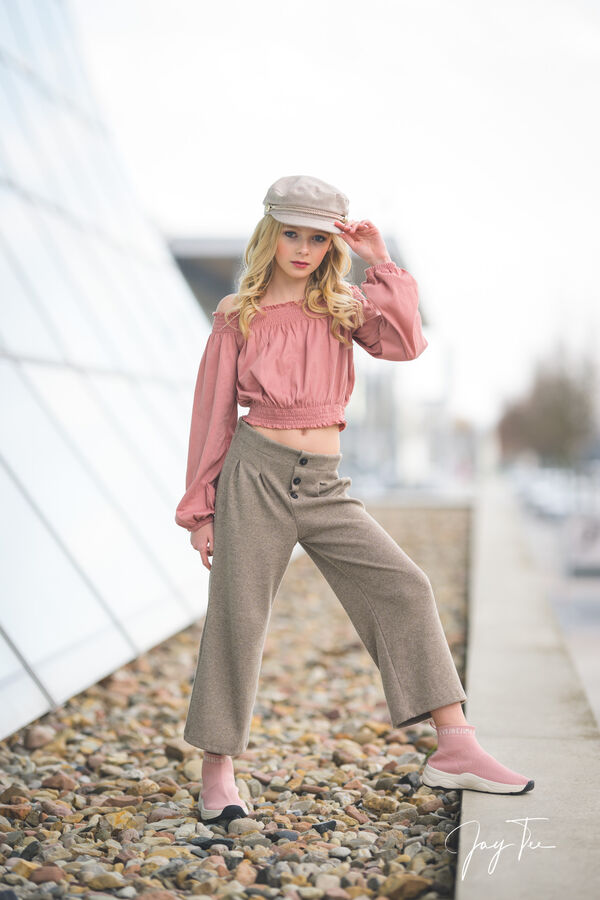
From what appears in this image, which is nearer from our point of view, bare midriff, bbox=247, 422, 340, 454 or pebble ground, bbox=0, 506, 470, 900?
pebble ground, bbox=0, 506, 470, 900

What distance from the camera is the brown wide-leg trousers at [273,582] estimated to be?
8.27 feet

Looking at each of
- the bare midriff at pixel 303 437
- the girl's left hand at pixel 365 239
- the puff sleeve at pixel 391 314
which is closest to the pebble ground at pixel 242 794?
the bare midriff at pixel 303 437

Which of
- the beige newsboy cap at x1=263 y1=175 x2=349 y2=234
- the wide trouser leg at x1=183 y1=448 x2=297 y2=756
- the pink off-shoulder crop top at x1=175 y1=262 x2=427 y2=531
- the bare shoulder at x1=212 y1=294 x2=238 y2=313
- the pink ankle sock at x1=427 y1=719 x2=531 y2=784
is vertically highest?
the beige newsboy cap at x1=263 y1=175 x2=349 y2=234

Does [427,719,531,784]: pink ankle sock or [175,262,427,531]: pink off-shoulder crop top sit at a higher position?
[175,262,427,531]: pink off-shoulder crop top

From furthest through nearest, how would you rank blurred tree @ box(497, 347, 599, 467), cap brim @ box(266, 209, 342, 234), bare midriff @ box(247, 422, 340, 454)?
blurred tree @ box(497, 347, 599, 467)
bare midriff @ box(247, 422, 340, 454)
cap brim @ box(266, 209, 342, 234)

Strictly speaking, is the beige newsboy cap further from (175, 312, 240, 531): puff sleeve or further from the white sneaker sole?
the white sneaker sole

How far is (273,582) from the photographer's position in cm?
257

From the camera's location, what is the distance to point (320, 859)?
2.32 m

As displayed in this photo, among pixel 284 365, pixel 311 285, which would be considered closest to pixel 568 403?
pixel 311 285

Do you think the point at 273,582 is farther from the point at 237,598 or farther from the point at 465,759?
the point at 465,759

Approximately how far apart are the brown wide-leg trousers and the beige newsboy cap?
555 mm

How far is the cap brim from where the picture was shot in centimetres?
243

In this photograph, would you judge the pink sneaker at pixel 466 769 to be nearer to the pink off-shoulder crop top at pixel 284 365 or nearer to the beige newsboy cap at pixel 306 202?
the pink off-shoulder crop top at pixel 284 365

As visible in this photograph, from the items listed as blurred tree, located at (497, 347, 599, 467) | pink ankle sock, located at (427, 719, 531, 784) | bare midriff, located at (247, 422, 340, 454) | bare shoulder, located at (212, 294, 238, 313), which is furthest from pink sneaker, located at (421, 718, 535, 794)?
blurred tree, located at (497, 347, 599, 467)
